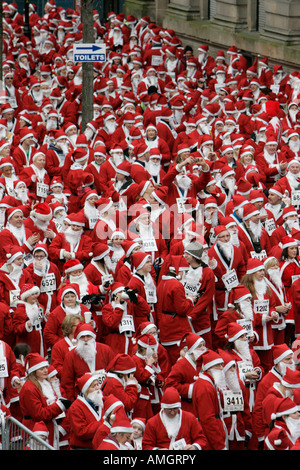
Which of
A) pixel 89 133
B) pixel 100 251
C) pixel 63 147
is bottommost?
pixel 89 133

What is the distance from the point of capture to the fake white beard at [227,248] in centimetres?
1313

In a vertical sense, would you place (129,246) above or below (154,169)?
above

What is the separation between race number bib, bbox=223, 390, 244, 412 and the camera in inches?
398

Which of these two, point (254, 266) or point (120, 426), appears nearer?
point (120, 426)

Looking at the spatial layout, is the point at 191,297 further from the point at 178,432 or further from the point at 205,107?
the point at 205,107

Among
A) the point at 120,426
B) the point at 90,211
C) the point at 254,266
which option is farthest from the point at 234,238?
the point at 120,426

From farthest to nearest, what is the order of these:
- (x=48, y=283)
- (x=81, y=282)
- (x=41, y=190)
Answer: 1. (x=41, y=190)
2. (x=48, y=283)
3. (x=81, y=282)

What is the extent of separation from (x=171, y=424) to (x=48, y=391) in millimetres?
1371

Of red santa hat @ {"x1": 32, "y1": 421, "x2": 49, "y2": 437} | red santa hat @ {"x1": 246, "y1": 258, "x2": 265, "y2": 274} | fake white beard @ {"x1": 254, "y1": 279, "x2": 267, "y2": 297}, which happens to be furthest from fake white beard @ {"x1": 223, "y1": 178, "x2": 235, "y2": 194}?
red santa hat @ {"x1": 32, "y1": 421, "x2": 49, "y2": 437}

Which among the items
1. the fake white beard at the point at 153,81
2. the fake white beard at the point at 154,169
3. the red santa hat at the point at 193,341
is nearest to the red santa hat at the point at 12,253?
the red santa hat at the point at 193,341

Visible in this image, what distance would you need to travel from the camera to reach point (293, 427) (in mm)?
9250

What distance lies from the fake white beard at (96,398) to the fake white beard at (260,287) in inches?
114

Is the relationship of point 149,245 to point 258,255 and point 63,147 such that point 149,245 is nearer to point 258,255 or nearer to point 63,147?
point 258,255

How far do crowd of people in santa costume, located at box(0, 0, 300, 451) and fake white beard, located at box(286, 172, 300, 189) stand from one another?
2cm
